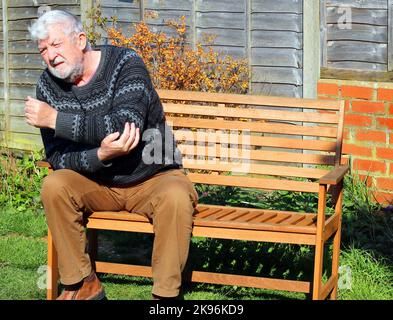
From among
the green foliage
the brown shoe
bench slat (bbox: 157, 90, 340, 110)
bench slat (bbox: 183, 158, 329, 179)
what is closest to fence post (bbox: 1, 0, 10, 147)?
the green foliage

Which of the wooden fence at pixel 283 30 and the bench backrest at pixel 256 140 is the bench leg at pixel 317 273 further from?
the wooden fence at pixel 283 30

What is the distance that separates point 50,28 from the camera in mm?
4691

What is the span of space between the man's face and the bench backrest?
785 mm

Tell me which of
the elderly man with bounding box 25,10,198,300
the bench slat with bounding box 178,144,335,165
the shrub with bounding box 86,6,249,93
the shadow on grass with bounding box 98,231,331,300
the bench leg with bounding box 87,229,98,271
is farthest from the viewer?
the shrub with bounding box 86,6,249,93

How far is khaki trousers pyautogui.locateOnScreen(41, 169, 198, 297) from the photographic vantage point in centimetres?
450

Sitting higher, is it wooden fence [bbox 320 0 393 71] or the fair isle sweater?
wooden fence [bbox 320 0 393 71]

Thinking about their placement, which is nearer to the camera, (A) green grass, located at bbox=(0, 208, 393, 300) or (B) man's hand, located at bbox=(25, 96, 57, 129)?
(B) man's hand, located at bbox=(25, 96, 57, 129)

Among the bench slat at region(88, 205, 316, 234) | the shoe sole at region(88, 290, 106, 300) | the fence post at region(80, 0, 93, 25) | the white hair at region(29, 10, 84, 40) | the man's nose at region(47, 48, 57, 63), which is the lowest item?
the shoe sole at region(88, 290, 106, 300)

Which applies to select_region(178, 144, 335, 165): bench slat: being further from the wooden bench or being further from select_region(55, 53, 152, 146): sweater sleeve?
select_region(55, 53, 152, 146): sweater sleeve

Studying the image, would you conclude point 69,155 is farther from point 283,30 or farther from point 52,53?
point 283,30

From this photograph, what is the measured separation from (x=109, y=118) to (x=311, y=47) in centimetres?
302

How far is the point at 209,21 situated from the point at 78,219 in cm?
354

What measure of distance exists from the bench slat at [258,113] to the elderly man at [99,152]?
41cm

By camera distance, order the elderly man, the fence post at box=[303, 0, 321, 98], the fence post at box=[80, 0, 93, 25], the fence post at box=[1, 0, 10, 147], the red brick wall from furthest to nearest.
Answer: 1. the fence post at box=[1, 0, 10, 147]
2. the fence post at box=[80, 0, 93, 25]
3. the fence post at box=[303, 0, 321, 98]
4. the red brick wall
5. the elderly man
